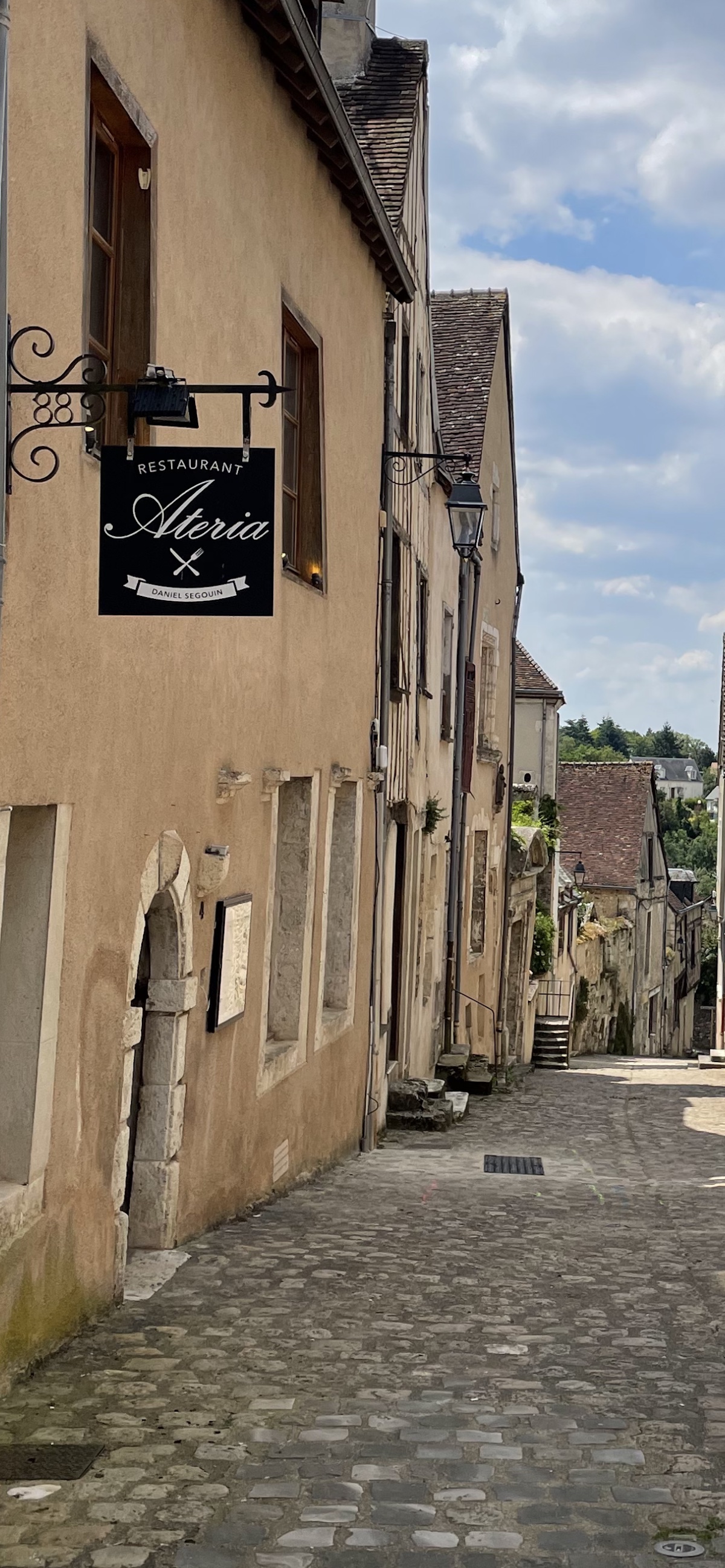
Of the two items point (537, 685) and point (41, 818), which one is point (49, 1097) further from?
point (537, 685)

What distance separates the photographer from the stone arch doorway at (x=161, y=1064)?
24.3ft

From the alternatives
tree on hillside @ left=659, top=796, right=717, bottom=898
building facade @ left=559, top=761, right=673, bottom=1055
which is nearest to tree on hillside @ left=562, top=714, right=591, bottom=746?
tree on hillside @ left=659, top=796, right=717, bottom=898

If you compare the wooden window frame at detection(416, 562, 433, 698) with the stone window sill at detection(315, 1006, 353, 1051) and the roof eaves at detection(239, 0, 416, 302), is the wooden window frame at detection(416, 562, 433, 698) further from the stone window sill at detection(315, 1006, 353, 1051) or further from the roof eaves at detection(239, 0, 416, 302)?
the stone window sill at detection(315, 1006, 353, 1051)

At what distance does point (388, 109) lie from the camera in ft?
50.6

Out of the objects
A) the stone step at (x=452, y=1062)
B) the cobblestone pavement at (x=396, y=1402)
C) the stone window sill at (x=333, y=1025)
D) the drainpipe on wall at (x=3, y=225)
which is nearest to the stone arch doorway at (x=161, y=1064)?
the cobblestone pavement at (x=396, y=1402)

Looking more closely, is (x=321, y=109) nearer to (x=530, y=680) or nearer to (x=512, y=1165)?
A: (x=512, y=1165)

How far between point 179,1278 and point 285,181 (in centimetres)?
594

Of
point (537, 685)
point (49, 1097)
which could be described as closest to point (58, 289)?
point (49, 1097)

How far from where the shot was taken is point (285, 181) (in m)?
9.41

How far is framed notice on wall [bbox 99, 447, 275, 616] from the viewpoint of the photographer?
5.17 metres

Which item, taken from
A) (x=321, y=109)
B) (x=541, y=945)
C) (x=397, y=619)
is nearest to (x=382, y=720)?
(x=397, y=619)

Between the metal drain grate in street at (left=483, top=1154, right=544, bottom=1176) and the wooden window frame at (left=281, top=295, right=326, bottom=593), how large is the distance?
4.66 m

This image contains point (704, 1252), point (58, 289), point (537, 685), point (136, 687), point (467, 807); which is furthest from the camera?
point (537, 685)

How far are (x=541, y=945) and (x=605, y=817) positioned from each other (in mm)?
14140
